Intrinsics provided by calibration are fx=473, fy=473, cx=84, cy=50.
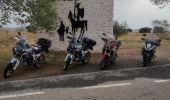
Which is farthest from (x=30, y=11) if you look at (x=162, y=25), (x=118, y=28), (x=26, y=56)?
(x=162, y=25)

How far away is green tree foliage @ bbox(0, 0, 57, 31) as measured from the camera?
56.5 feet

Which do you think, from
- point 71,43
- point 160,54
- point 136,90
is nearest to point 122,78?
point 136,90

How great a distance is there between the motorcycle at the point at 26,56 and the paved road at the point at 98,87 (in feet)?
5.31

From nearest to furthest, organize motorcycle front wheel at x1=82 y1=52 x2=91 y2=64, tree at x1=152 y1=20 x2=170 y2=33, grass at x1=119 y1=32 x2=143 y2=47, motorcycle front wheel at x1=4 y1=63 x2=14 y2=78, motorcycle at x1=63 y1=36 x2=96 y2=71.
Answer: motorcycle front wheel at x1=4 y1=63 x2=14 y2=78 → motorcycle at x1=63 y1=36 x2=96 y2=71 → motorcycle front wheel at x1=82 y1=52 x2=91 y2=64 → grass at x1=119 y1=32 x2=143 y2=47 → tree at x1=152 y1=20 x2=170 y2=33

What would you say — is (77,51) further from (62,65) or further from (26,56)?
(26,56)

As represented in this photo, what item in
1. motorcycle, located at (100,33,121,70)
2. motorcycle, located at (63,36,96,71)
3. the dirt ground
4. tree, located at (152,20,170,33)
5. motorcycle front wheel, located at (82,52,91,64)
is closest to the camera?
the dirt ground

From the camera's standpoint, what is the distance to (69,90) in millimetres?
12734

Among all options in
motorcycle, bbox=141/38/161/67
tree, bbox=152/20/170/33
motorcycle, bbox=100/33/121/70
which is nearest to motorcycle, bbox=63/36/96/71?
motorcycle, bbox=100/33/121/70

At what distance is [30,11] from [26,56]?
6.11 ft

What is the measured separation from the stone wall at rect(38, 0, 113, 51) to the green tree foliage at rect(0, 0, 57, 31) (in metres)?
3.88

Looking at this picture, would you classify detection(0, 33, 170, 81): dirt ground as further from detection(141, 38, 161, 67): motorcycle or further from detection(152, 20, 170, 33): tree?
detection(152, 20, 170, 33): tree

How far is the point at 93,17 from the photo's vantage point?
21.9 metres

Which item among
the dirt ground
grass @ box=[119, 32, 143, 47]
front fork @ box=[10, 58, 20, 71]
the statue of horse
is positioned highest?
the statue of horse

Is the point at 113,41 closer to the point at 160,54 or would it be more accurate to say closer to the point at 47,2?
the point at 47,2
